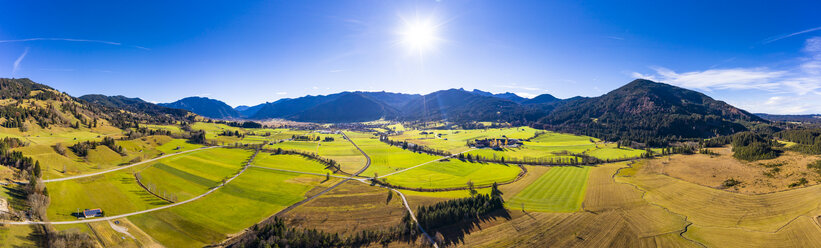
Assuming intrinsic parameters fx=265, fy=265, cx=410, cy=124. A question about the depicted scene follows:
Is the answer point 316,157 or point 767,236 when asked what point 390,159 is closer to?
point 316,157

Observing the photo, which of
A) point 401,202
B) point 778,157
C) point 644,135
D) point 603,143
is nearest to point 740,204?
point 778,157

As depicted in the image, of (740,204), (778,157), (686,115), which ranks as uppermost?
(686,115)

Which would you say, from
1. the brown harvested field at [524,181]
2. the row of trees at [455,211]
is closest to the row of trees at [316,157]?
the row of trees at [455,211]

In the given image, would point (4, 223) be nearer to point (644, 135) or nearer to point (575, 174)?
point (575, 174)

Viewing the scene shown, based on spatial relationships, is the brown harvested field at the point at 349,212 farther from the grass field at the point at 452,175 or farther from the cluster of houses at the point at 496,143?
the cluster of houses at the point at 496,143

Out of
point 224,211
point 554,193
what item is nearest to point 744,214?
point 554,193

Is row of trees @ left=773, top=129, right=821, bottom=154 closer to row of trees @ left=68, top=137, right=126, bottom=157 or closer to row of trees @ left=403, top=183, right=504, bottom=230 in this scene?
row of trees @ left=403, top=183, right=504, bottom=230
